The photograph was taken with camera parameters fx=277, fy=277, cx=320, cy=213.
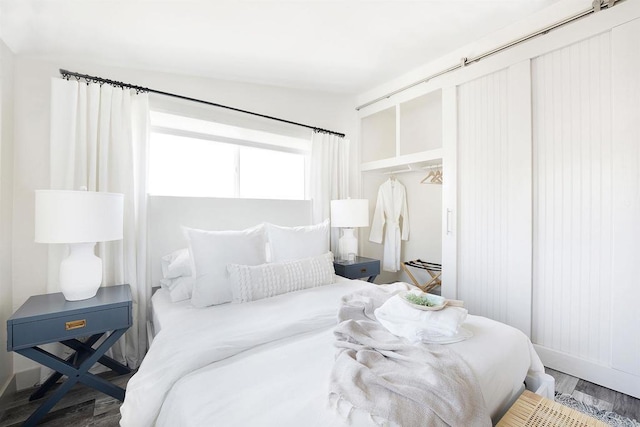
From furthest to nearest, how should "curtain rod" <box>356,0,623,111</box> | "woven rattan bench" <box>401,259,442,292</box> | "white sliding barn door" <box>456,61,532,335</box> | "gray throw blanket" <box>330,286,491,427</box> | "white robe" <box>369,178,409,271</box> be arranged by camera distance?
"white robe" <box>369,178,409,271</box> < "woven rattan bench" <box>401,259,442,292</box> < "white sliding barn door" <box>456,61,532,335</box> < "curtain rod" <box>356,0,623,111</box> < "gray throw blanket" <box>330,286,491,427</box>

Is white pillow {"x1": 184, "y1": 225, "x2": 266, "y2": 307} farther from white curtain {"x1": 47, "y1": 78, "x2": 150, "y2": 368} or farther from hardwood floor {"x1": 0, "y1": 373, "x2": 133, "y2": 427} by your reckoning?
hardwood floor {"x1": 0, "y1": 373, "x2": 133, "y2": 427}

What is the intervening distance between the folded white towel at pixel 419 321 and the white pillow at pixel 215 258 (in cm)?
106

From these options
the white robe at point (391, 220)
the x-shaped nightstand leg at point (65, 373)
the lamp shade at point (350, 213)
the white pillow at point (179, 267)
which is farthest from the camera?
the white robe at point (391, 220)

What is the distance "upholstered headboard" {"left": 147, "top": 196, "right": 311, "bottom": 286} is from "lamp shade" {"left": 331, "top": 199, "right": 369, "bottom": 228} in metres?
0.54

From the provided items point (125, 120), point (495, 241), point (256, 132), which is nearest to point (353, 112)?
point (256, 132)

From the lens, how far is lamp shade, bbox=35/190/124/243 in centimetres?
157

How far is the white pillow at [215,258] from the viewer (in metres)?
1.82

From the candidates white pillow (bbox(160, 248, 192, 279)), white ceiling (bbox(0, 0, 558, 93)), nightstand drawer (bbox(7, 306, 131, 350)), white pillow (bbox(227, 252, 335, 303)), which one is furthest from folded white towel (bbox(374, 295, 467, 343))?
white ceiling (bbox(0, 0, 558, 93))

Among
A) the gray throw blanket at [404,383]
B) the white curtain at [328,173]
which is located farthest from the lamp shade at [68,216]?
the white curtain at [328,173]

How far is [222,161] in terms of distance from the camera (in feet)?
9.27

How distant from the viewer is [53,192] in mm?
1568

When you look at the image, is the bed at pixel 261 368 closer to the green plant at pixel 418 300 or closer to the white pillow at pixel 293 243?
the green plant at pixel 418 300

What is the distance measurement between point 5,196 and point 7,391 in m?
1.28

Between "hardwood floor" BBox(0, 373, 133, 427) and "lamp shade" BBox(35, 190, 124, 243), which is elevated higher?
"lamp shade" BBox(35, 190, 124, 243)
